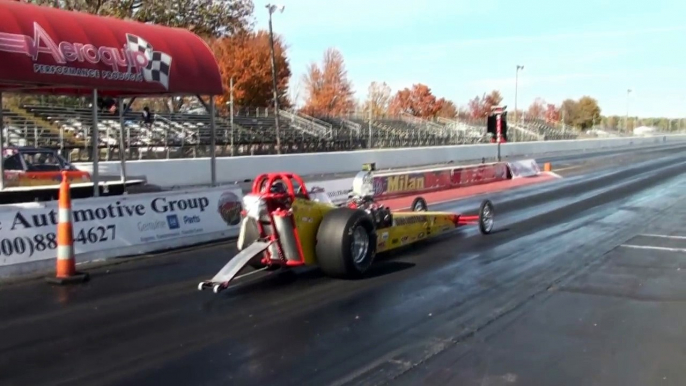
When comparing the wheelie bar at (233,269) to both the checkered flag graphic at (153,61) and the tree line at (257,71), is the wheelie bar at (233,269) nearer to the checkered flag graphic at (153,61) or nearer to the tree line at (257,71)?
the checkered flag graphic at (153,61)

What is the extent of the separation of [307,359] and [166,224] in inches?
261

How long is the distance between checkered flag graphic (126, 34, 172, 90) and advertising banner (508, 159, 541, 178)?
20.0 m

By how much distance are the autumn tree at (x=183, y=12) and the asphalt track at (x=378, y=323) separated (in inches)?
1026

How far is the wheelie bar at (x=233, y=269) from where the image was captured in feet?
28.5

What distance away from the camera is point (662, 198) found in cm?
2231

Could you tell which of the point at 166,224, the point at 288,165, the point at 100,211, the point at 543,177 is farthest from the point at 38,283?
the point at 543,177

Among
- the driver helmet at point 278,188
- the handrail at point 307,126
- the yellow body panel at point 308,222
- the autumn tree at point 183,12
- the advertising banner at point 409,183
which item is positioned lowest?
the advertising banner at point 409,183

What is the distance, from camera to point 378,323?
7.52 m

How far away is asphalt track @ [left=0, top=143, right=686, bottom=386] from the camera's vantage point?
19.8 ft

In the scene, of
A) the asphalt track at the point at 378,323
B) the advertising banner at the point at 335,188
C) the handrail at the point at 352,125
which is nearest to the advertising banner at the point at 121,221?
the asphalt track at the point at 378,323

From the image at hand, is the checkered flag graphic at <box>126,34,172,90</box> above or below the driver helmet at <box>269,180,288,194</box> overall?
above

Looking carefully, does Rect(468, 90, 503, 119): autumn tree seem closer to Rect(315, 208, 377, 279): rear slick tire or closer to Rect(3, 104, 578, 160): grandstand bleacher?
Rect(3, 104, 578, 160): grandstand bleacher

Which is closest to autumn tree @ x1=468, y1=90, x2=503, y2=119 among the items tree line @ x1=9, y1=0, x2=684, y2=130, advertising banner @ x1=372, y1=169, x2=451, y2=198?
tree line @ x1=9, y1=0, x2=684, y2=130

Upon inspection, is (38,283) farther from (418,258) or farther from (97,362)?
(418,258)
